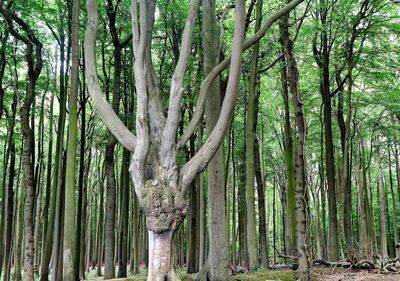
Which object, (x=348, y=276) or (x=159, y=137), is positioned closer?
(x=159, y=137)

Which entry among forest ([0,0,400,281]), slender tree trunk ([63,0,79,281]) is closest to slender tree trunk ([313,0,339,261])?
forest ([0,0,400,281])

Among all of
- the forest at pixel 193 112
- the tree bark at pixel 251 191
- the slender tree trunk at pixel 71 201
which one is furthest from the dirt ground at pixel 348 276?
the slender tree trunk at pixel 71 201

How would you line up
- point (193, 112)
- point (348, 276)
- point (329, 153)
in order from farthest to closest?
point (329, 153) → point (348, 276) → point (193, 112)

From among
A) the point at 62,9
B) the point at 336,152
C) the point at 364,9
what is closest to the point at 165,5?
the point at 62,9

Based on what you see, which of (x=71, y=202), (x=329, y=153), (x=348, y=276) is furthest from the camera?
(x=329, y=153)

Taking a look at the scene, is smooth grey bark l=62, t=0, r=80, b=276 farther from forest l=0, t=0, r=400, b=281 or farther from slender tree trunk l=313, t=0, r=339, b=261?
slender tree trunk l=313, t=0, r=339, b=261

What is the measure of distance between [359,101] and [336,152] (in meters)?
5.72

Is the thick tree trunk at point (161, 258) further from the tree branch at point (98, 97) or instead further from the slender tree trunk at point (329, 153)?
the slender tree trunk at point (329, 153)

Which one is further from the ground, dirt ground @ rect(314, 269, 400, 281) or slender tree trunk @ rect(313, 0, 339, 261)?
slender tree trunk @ rect(313, 0, 339, 261)

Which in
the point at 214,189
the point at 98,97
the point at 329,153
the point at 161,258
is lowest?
the point at 161,258

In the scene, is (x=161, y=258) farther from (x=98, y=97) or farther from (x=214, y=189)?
(x=214, y=189)

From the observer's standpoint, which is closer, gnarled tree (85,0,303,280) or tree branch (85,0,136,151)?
gnarled tree (85,0,303,280)

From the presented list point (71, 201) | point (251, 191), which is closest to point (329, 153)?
point (251, 191)

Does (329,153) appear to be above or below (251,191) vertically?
above
